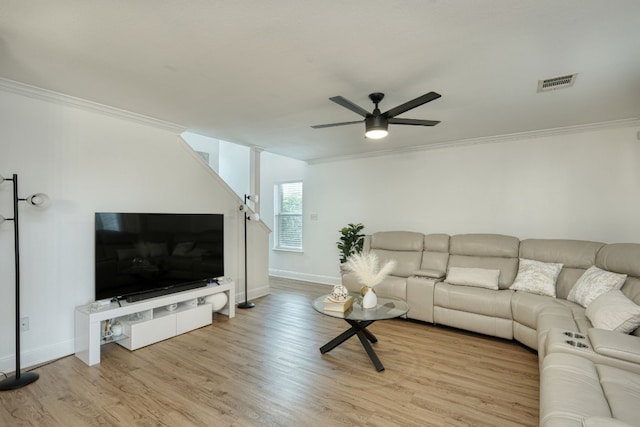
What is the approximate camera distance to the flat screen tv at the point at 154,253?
3.19 meters

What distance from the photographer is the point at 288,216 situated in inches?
273

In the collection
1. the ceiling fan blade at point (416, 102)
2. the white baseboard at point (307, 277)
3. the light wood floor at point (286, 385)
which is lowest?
the light wood floor at point (286, 385)

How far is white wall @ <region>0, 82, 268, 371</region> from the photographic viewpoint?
9.14ft

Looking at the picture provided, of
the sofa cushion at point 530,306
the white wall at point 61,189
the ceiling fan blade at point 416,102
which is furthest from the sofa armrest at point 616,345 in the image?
the white wall at point 61,189

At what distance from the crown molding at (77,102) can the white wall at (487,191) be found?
3229 millimetres

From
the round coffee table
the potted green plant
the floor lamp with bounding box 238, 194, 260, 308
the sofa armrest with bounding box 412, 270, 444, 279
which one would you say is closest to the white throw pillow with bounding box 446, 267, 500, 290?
the sofa armrest with bounding box 412, 270, 444, 279

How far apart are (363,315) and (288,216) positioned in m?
4.26

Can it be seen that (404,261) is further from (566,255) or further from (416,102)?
(416,102)

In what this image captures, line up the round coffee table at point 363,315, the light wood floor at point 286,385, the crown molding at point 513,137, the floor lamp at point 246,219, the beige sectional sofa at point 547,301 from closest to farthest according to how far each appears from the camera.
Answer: the beige sectional sofa at point 547,301 < the light wood floor at point 286,385 < the round coffee table at point 363,315 < the crown molding at point 513,137 < the floor lamp at point 246,219

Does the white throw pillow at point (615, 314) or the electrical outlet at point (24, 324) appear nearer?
the white throw pillow at point (615, 314)

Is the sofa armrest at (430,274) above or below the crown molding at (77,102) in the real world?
below

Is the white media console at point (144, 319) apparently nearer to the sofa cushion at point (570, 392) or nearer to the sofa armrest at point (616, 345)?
the sofa cushion at point (570, 392)

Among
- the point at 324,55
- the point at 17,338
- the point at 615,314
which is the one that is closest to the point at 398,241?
the point at 615,314

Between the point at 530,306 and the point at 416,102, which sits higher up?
the point at 416,102
